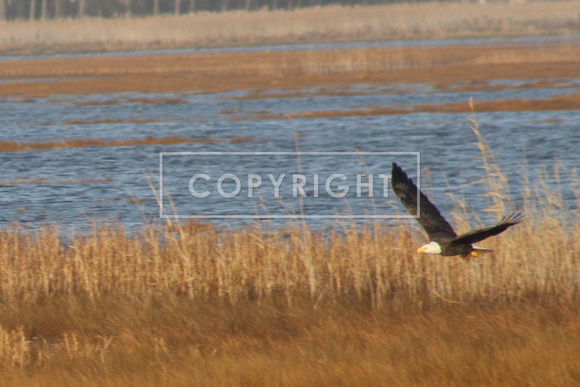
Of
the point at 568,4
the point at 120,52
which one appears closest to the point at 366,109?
the point at 120,52

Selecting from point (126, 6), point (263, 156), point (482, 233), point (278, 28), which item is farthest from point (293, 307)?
point (126, 6)

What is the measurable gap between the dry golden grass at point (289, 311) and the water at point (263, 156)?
0.89 meters

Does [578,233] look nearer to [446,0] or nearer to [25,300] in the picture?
[25,300]

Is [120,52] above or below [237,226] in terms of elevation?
above

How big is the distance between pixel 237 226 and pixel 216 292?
Result: 11.5 ft

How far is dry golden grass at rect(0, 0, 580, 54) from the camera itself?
60000 millimetres

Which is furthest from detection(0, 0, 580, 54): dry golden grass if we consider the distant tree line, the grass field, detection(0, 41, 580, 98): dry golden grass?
the grass field

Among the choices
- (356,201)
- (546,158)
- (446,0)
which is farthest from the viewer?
(446,0)

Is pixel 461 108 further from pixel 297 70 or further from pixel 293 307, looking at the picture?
pixel 293 307

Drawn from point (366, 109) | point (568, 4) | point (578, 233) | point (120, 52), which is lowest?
point (578, 233)

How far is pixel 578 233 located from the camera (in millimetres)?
10680

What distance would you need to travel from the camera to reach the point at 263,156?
21188mm

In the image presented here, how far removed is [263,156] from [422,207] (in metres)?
12.2

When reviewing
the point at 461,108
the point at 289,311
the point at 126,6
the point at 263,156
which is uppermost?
the point at 126,6
